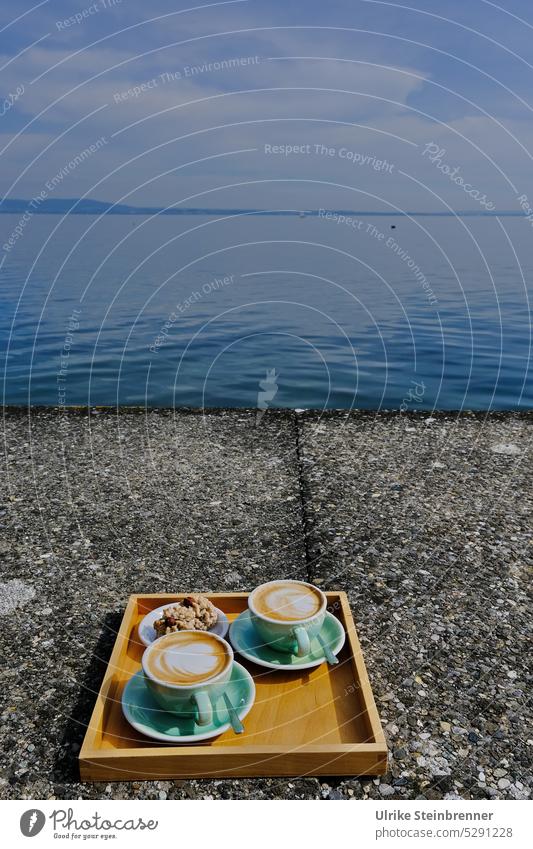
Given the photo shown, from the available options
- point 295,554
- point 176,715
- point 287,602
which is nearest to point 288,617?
point 287,602

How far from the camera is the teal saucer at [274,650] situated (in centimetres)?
261

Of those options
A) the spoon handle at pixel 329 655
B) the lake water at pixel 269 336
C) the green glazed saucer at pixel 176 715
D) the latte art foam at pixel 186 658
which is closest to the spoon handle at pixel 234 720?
the green glazed saucer at pixel 176 715

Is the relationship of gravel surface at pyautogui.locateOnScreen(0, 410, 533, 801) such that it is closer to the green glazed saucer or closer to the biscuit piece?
the green glazed saucer

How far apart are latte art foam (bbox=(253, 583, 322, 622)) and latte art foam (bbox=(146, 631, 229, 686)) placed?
0.82 feet

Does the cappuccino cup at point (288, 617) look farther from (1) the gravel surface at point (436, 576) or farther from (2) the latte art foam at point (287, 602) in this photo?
(1) the gravel surface at point (436, 576)

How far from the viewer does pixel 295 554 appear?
4.13 metres

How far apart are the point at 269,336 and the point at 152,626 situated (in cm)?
1117

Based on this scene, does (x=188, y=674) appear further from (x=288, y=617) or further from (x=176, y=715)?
(x=288, y=617)

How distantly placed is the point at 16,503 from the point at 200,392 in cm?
598

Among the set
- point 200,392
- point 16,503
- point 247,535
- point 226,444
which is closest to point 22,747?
point 247,535

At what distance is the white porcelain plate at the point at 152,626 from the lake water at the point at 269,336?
332 cm

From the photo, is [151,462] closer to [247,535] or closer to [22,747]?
[247,535]

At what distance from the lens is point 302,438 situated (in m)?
6.04

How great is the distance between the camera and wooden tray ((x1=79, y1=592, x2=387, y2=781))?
7.54ft
